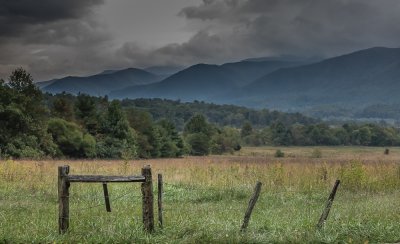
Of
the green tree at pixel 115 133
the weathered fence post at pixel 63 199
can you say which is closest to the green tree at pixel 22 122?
the green tree at pixel 115 133

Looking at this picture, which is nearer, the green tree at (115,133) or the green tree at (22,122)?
the green tree at (22,122)

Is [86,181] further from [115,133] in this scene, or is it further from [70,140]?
[115,133]

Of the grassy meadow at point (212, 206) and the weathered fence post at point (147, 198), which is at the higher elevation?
the weathered fence post at point (147, 198)

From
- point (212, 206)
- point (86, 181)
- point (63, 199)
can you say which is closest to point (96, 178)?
point (86, 181)

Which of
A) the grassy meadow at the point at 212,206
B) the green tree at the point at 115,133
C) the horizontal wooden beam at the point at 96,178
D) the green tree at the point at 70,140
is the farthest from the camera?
the green tree at the point at 115,133

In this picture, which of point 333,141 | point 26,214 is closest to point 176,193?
point 26,214

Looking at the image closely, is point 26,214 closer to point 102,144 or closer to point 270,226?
point 270,226

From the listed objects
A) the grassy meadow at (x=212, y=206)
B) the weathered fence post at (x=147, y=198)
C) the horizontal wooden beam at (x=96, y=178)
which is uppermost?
the horizontal wooden beam at (x=96, y=178)

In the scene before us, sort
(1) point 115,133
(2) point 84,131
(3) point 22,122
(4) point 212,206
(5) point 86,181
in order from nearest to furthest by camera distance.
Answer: (5) point 86,181
(4) point 212,206
(3) point 22,122
(2) point 84,131
(1) point 115,133

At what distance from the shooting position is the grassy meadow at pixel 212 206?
1311cm

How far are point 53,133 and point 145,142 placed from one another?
739 inches

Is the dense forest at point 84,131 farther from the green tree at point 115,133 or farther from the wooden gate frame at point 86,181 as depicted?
the wooden gate frame at point 86,181

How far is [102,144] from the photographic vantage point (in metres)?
66.8

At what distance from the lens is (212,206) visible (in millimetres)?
20156
